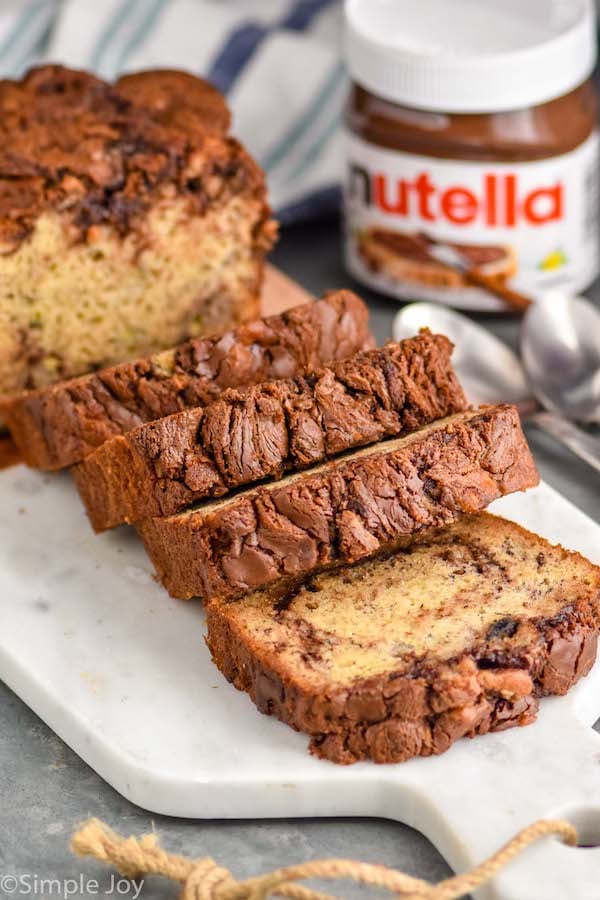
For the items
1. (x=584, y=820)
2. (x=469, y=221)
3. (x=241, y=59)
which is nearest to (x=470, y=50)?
(x=469, y=221)

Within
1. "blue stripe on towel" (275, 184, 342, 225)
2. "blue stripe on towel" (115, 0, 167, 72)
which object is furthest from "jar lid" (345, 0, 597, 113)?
"blue stripe on towel" (115, 0, 167, 72)

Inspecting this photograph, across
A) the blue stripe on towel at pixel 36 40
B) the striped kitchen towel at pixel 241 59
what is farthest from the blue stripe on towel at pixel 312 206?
the blue stripe on towel at pixel 36 40

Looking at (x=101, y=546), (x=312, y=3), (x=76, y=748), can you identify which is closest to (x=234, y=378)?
(x=101, y=546)

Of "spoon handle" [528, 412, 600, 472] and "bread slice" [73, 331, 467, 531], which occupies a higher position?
"bread slice" [73, 331, 467, 531]

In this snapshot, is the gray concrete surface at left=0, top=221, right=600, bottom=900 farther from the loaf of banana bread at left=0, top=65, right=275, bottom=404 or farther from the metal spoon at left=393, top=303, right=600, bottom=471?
the metal spoon at left=393, top=303, right=600, bottom=471

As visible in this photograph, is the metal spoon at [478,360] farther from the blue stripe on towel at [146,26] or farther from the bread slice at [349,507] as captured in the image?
the blue stripe on towel at [146,26]

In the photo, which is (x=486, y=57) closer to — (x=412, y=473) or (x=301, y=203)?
(x=301, y=203)
